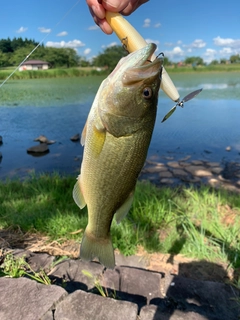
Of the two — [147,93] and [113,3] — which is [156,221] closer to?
[147,93]

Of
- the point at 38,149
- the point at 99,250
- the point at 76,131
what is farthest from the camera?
the point at 76,131

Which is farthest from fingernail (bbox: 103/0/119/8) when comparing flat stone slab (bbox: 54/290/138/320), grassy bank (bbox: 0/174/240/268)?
grassy bank (bbox: 0/174/240/268)

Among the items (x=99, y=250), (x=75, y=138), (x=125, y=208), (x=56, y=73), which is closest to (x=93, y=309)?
(x=99, y=250)

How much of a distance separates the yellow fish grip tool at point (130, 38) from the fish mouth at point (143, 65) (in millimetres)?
134

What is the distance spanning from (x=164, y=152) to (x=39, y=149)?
3752 mm

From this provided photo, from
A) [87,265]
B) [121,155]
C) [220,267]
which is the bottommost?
[220,267]

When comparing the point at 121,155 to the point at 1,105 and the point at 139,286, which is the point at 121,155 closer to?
the point at 139,286

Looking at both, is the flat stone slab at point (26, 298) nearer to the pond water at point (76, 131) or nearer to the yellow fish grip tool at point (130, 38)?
the yellow fish grip tool at point (130, 38)

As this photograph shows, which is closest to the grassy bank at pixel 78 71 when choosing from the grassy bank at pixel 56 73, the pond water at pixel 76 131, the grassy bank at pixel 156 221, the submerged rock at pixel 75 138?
the grassy bank at pixel 56 73

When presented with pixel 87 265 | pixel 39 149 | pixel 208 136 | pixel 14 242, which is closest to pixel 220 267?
pixel 87 265

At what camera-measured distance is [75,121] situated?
1436 cm

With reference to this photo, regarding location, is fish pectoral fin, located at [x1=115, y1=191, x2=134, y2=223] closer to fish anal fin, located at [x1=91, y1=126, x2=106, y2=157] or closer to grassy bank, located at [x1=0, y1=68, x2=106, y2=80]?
fish anal fin, located at [x1=91, y1=126, x2=106, y2=157]

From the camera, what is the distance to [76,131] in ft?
41.1

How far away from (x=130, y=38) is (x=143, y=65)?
21cm
